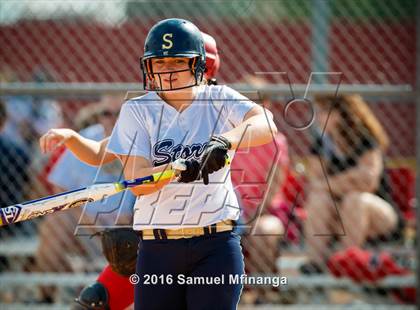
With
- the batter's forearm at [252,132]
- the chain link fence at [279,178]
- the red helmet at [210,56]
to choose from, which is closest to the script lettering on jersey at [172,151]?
the batter's forearm at [252,132]

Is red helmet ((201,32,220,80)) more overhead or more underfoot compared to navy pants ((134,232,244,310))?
more overhead

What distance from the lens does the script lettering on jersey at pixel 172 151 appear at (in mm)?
3312

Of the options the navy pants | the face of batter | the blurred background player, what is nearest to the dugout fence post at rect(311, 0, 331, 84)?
the blurred background player

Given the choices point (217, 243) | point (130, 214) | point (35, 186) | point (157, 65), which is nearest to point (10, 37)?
point (35, 186)

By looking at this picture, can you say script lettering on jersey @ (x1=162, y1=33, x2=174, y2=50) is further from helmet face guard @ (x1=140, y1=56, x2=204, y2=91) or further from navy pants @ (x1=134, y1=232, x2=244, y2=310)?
navy pants @ (x1=134, y1=232, x2=244, y2=310)

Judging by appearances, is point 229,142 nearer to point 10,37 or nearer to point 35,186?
point 35,186

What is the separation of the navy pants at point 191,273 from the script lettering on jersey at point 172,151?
0.33m

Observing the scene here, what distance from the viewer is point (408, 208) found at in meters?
5.93

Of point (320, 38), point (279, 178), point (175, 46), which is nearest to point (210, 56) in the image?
point (175, 46)

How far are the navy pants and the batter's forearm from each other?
0.38 metres

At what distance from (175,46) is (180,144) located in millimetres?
395

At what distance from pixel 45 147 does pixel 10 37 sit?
2.85 meters

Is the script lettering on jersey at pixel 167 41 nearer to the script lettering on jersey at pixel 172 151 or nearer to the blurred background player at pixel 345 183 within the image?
the script lettering on jersey at pixel 172 151

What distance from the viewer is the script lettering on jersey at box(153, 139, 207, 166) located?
3312mm
